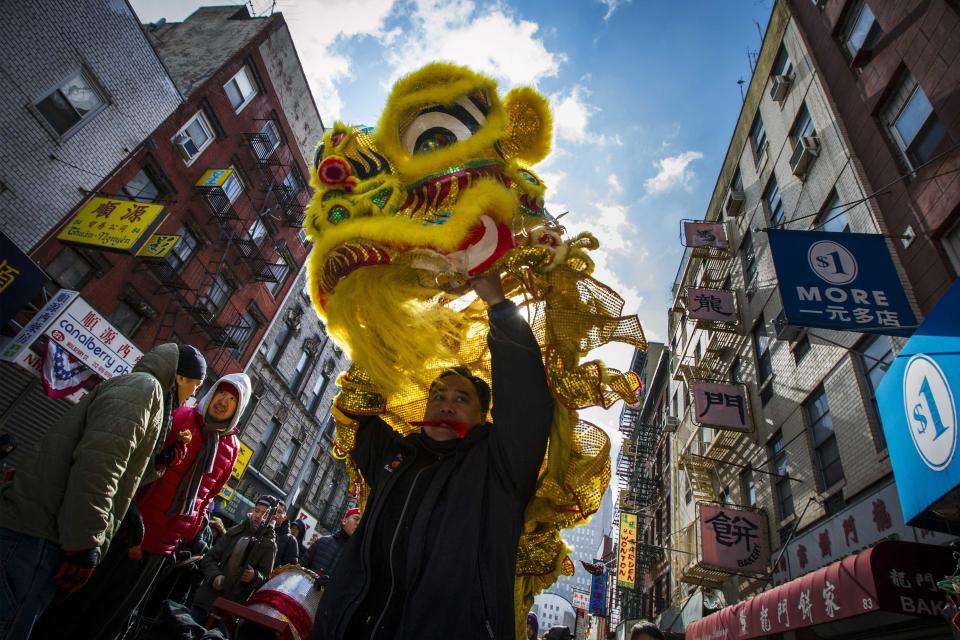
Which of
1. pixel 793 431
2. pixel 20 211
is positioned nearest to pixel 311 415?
pixel 20 211

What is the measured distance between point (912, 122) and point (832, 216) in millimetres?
2538

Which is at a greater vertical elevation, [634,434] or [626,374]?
[634,434]

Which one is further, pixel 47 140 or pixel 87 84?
pixel 87 84

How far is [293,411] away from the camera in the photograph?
2333cm

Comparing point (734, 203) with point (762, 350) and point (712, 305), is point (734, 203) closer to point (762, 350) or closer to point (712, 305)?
point (712, 305)

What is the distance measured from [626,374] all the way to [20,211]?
47.8ft

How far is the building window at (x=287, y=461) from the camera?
22.9 m

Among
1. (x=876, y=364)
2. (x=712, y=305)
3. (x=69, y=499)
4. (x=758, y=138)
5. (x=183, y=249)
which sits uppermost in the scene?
(x=758, y=138)

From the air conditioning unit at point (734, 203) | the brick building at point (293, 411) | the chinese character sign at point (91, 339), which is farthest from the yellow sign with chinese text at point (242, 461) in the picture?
the air conditioning unit at point (734, 203)

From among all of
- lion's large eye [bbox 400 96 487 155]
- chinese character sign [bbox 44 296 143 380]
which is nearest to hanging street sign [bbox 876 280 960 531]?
lion's large eye [bbox 400 96 487 155]

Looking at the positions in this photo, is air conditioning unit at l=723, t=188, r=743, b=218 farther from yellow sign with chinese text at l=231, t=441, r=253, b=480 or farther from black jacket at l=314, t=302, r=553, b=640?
yellow sign with chinese text at l=231, t=441, r=253, b=480

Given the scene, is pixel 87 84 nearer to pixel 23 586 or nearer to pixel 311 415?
pixel 23 586

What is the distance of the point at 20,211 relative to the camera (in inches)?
436

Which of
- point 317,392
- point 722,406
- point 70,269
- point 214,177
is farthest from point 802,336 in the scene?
point 317,392
